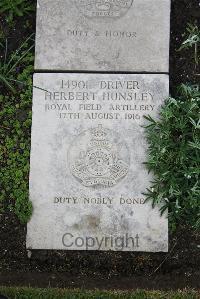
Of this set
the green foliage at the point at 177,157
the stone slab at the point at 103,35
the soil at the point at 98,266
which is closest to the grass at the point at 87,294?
the soil at the point at 98,266

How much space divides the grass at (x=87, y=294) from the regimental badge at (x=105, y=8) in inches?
86.7

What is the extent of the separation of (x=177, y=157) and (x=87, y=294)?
4.09ft

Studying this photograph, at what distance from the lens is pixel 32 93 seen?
14.8 feet

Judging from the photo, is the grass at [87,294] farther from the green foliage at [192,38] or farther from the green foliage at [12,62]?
the green foliage at [192,38]

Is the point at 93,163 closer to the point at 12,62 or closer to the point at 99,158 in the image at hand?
the point at 99,158

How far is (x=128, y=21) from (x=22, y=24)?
0.94 meters

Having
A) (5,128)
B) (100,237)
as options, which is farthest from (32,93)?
(100,237)

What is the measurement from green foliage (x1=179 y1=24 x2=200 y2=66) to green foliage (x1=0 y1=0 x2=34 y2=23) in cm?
133

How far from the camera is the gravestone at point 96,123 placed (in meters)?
4.32

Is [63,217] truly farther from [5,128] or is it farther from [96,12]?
[96,12]
